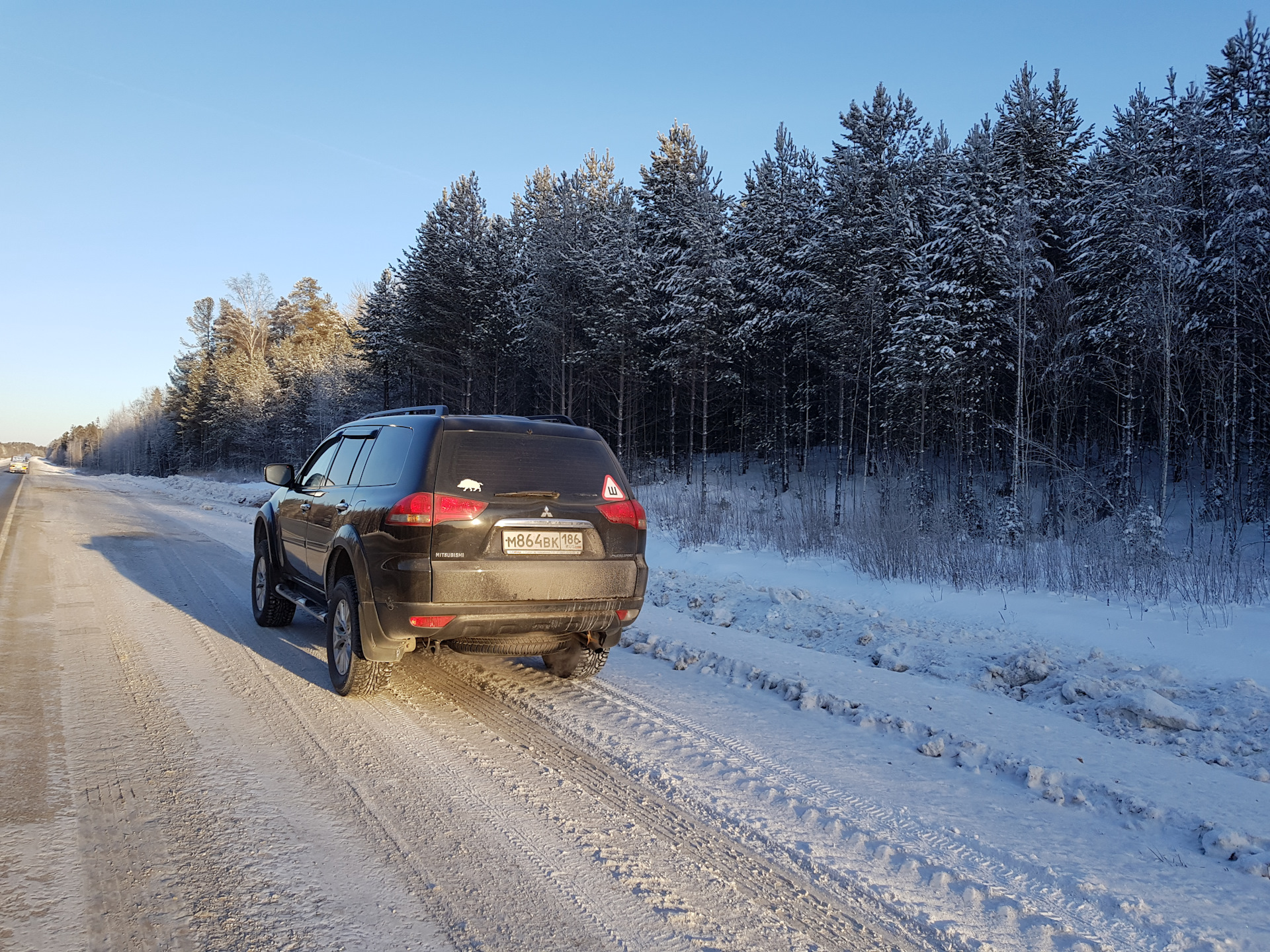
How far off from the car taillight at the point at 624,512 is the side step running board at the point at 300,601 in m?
2.29

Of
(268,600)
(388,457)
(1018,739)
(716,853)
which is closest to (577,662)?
(388,457)

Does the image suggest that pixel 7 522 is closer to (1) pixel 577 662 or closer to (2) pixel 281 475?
(2) pixel 281 475

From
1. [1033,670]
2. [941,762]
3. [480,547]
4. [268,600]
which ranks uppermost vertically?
[480,547]

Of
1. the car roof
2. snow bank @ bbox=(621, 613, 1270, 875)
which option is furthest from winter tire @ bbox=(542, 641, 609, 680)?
the car roof

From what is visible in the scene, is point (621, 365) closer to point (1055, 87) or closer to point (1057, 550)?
point (1055, 87)

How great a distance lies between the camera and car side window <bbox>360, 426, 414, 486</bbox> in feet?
16.6

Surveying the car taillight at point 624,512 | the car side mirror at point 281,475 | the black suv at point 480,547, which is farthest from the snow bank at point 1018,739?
the car side mirror at point 281,475

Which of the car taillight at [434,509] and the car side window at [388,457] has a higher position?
the car side window at [388,457]

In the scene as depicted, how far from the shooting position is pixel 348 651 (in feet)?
17.0

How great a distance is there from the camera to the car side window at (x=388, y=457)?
5.05 m

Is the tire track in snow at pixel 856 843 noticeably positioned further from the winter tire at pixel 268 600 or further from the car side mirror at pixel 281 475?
the winter tire at pixel 268 600

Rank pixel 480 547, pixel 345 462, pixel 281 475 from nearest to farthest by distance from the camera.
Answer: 1. pixel 480 547
2. pixel 345 462
3. pixel 281 475

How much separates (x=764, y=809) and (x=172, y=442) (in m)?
106

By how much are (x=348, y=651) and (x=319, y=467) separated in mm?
2288
